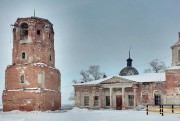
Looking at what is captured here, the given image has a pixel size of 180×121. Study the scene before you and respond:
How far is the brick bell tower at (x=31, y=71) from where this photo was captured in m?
38.8

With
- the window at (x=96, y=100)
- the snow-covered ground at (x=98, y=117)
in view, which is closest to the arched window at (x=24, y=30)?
the window at (x=96, y=100)

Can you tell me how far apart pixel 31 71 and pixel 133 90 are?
43.3 feet

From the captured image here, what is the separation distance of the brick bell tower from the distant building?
4783 millimetres

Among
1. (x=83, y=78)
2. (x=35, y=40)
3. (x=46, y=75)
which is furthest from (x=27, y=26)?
(x=83, y=78)

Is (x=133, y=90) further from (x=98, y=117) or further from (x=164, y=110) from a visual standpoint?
(x=98, y=117)

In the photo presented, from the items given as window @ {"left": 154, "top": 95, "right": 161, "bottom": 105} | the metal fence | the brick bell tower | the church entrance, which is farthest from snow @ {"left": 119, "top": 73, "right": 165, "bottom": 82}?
the brick bell tower

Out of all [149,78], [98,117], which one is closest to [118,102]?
[149,78]

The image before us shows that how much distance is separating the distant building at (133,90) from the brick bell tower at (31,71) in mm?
4783

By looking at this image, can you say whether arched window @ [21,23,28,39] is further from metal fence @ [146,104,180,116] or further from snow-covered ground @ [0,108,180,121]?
metal fence @ [146,104,180,116]

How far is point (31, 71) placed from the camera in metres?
39.4

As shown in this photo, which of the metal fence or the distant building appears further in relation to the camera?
the distant building

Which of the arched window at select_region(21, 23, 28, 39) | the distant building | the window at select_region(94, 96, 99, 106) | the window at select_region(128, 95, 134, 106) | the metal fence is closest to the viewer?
the metal fence

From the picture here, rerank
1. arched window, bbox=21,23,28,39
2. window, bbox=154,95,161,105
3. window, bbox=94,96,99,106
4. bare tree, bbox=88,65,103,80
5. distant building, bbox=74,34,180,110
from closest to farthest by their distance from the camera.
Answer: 1. distant building, bbox=74,34,180,110
2. window, bbox=154,95,161,105
3. arched window, bbox=21,23,28,39
4. window, bbox=94,96,99,106
5. bare tree, bbox=88,65,103,80

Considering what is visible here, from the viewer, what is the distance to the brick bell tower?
3878 cm
